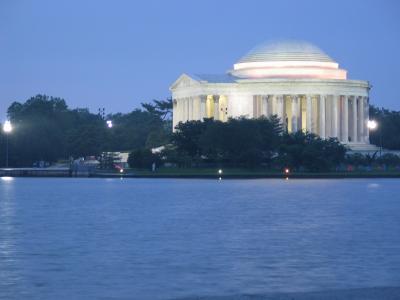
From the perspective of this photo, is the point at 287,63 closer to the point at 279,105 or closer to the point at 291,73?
the point at 291,73

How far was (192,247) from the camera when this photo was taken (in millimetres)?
47938

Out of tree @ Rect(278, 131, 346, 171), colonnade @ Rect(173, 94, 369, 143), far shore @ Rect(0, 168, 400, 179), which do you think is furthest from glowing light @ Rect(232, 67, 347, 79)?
tree @ Rect(278, 131, 346, 171)

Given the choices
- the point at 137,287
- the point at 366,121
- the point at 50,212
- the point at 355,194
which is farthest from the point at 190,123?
the point at 137,287

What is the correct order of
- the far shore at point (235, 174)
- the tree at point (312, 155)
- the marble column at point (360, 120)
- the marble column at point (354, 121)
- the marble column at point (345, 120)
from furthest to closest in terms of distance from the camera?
the marble column at point (360, 120) < the marble column at point (354, 121) < the marble column at point (345, 120) < the far shore at point (235, 174) < the tree at point (312, 155)

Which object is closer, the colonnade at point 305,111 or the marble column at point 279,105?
the marble column at point 279,105

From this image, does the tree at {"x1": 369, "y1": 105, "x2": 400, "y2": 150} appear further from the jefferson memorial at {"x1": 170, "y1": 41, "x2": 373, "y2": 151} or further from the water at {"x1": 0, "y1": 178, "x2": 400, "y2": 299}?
the water at {"x1": 0, "y1": 178, "x2": 400, "y2": 299}

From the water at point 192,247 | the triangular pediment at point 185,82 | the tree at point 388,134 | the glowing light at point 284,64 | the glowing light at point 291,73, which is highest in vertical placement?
the glowing light at point 284,64

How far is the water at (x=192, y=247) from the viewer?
3731 cm

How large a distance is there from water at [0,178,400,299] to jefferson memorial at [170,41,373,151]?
8990 cm

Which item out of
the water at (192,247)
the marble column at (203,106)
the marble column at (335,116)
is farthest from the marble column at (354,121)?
the water at (192,247)

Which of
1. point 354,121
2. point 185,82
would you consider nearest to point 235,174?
point 185,82

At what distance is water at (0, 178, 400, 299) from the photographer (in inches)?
1469

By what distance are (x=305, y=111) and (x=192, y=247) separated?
129306mm

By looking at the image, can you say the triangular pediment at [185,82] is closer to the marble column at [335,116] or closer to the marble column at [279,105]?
the marble column at [279,105]
